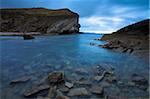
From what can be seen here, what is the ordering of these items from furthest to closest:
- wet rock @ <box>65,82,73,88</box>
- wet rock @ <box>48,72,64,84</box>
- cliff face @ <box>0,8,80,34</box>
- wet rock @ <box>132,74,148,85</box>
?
1. cliff face @ <box>0,8,80,34</box>
2. wet rock @ <box>132,74,148,85</box>
3. wet rock @ <box>48,72,64,84</box>
4. wet rock @ <box>65,82,73,88</box>

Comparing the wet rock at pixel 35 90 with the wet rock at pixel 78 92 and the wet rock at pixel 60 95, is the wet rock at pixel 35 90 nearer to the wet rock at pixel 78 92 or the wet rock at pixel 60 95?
the wet rock at pixel 60 95

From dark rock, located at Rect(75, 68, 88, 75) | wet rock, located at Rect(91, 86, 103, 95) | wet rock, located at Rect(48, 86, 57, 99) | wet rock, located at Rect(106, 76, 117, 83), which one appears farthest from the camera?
dark rock, located at Rect(75, 68, 88, 75)

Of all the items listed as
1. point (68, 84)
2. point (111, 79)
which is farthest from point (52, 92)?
point (111, 79)

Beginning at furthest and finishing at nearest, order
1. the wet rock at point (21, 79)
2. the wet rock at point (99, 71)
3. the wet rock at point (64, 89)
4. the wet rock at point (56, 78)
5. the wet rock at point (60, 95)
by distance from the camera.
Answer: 1. the wet rock at point (99, 71)
2. the wet rock at point (21, 79)
3. the wet rock at point (56, 78)
4. the wet rock at point (64, 89)
5. the wet rock at point (60, 95)

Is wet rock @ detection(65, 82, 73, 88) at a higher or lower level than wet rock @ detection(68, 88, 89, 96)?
higher

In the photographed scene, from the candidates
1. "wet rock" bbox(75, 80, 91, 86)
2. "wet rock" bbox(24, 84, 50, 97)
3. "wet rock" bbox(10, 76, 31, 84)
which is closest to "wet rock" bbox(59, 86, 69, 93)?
"wet rock" bbox(24, 84, 50, 97)

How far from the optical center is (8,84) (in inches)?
242

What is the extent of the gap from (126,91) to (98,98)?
1.08 meters

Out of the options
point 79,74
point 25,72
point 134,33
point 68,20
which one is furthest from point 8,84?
point 68,20

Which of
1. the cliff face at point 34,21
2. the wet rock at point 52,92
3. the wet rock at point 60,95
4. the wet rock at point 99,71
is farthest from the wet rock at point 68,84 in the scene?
the cliff face at point 34,21

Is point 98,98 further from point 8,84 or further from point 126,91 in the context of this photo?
point 8,84

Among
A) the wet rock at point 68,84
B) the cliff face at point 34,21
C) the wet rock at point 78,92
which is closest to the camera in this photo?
the wet rock at point 78,92

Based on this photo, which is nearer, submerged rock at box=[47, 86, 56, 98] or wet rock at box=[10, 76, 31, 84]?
submerged rock at box=[47, 86, 56, 98]

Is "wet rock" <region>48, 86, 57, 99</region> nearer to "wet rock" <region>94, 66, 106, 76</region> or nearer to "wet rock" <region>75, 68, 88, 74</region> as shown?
"wet rock" <region>75, 68, 88, 74</region>
